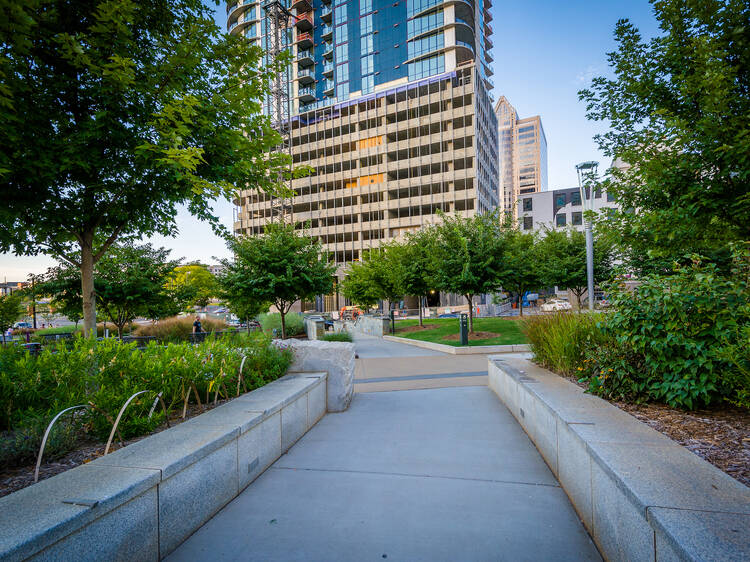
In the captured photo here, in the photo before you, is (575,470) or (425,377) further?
(425,377)

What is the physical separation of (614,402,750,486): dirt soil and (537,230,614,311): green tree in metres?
21.4

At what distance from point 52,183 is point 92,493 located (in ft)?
14.9

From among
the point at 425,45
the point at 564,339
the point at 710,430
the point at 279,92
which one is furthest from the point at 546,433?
the point at 279,92

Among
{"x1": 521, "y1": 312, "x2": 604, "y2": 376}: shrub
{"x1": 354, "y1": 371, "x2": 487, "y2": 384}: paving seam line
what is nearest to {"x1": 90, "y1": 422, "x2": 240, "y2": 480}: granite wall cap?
{"x1": 521, "y1": 312, "x2": 604, "y2": 376}: shrub

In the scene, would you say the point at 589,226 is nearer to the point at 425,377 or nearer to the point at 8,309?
the point at 425,377

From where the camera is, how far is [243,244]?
15969 millimetres

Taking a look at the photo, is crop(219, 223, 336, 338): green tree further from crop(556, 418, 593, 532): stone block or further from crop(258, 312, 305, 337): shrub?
crop(556, 418, 593, 532): stone block

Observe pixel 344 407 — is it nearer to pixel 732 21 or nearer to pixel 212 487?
pixel 212 487

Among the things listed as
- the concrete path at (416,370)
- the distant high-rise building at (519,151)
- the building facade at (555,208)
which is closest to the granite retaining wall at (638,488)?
the concrete path at (416,370)

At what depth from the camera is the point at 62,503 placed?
2.14 m

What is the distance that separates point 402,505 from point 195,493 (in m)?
1.71

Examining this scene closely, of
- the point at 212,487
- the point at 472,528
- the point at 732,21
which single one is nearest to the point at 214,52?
the point at 212,487

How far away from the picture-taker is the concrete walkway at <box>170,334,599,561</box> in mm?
2773

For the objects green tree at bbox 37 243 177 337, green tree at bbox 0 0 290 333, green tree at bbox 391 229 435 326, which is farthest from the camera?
green tree at bbox 391 229 435 326
